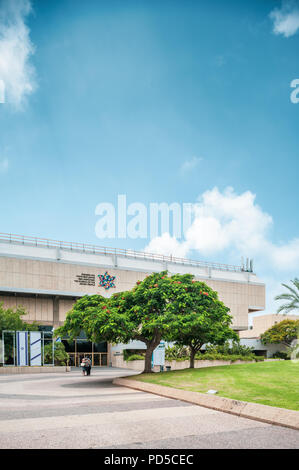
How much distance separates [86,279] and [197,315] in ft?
123

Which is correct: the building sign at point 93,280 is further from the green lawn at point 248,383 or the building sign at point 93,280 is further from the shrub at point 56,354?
the green lawn at point 248,383

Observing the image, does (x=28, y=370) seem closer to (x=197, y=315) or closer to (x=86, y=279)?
(x=197, y=315)

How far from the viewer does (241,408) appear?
41.9ft

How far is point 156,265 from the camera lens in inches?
2729

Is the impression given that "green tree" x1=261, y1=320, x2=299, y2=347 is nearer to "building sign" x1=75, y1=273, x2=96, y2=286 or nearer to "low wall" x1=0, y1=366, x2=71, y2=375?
"building sign" x1=75, y1=273, x2=96, y2=286

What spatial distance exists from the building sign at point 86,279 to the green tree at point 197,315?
3338cm

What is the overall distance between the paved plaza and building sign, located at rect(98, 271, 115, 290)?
149 feet

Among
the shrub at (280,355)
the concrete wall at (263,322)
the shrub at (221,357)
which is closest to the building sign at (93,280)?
the shrub at (221,357)

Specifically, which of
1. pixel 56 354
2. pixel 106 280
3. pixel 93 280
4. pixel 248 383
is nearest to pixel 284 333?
pixel 106 280

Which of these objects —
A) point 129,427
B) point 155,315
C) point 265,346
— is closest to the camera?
point 129,427

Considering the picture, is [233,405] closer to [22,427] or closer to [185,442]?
[185,442]

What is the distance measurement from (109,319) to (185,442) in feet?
48.9

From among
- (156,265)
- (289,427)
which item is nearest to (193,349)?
(289,427)

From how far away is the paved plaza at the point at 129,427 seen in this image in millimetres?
8883
